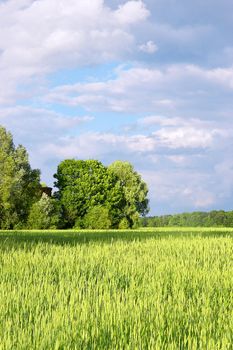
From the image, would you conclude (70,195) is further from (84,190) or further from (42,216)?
(42,216)

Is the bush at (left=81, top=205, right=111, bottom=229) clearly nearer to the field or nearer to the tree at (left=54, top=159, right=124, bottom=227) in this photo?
the tree at (left=54, top=159, right=124, bottom=227)

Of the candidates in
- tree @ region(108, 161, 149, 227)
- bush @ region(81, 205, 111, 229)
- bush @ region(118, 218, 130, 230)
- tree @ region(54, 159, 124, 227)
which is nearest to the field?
bush @ region(81, 205, 111, 229)

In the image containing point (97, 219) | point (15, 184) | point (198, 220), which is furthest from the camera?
point (198, 220)

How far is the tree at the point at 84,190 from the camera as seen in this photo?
56.8m

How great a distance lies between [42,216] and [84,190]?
447 inches

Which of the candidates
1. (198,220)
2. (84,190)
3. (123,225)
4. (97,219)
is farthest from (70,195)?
(198,220)

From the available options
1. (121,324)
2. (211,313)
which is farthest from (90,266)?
(121,324)

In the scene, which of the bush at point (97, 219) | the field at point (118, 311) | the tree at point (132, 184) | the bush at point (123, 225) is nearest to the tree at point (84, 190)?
the bush at point (123, 225)

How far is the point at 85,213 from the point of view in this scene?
192ft

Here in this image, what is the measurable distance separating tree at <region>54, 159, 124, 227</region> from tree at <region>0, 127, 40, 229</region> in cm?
598

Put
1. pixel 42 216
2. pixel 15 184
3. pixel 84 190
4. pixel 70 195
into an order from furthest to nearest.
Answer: pixel 84 190, pixel 70 195, pixel 15 184, pixel 42 216

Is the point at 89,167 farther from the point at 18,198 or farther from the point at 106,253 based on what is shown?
the point at 106,253

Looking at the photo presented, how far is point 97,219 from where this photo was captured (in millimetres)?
53656

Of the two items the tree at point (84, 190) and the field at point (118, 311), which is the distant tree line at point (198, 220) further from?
the field at point (118, 311)
